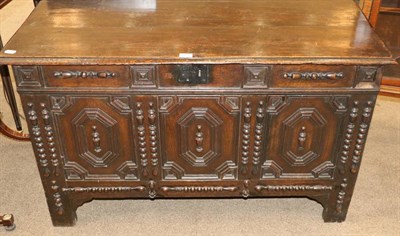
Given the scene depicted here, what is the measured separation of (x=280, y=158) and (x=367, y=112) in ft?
1.31

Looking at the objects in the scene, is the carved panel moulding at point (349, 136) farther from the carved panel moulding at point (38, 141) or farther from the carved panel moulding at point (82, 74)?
the carved panel moulding at point (38, 141)

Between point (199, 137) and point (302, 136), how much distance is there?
1.36 feet

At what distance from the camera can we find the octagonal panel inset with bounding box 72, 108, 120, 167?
1.93 metres

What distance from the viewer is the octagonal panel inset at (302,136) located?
194 centimetres

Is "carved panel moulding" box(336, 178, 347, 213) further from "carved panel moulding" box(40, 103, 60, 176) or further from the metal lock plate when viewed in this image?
"carved panel moulding" box(40, 103, 60, 176)

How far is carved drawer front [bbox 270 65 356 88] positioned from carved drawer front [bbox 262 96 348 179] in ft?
0.20

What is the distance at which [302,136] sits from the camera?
1994 mm

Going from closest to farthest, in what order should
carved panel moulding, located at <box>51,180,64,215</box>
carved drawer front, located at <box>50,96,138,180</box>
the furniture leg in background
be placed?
carved drawer front, located at <box>50,96,138,180</box> < carved panel moulding, located at <box>51,180,64,215</box> < the furniture leg in background

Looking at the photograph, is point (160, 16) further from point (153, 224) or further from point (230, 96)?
point (153, 224)

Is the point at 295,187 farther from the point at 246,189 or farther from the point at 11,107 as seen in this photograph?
the point at 11,107

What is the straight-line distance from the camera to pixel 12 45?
1837 millimetres

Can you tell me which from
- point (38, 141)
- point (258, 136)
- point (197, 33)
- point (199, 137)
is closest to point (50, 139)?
point (38, 141)


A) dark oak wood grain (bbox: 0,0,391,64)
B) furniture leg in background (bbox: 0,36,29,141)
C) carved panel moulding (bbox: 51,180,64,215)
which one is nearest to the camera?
dark oak wood grain (bbox: 0,0,391,64)

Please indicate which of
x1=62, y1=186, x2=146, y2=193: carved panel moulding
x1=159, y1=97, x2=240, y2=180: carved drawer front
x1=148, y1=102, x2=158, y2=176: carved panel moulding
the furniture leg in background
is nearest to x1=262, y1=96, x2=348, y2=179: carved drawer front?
x1=159, y1=97, x2=240, y2=180: carved drawer front
